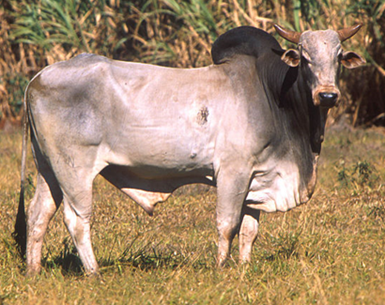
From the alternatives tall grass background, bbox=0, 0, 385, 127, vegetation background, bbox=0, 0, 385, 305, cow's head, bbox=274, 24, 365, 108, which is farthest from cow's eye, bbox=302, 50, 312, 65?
tall grass background, bbox=0, 0, 385, 127

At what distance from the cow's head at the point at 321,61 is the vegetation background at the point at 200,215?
92 centimetres

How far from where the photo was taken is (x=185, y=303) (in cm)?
308

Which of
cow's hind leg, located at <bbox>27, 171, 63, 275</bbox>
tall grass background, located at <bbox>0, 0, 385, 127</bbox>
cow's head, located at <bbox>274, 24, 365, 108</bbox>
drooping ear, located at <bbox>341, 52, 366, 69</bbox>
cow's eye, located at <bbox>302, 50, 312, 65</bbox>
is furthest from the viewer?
tall grass background, located at <bbox>0, 0, 385, 127</bbox>

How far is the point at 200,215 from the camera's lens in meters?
5.06

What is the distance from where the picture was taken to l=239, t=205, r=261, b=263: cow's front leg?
151 inches

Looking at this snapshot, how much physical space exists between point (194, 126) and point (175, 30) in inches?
226

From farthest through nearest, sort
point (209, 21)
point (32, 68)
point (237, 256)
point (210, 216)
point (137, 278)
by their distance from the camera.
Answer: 1. point (32, 68)
2. point (209, 21)
3. point (210, 216)
4. point (237, 256)
5. point (137, 278)

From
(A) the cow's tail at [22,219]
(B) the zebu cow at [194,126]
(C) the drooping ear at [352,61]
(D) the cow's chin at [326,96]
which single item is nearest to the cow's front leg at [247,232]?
(B) the zebu cow at [194,126]

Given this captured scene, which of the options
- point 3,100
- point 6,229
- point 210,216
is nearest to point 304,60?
point 210,216

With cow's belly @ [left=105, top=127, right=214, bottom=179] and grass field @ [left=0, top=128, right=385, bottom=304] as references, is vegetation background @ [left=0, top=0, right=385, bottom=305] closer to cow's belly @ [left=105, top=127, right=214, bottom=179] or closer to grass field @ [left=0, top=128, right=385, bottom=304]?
grass field @ [left=0, top=128, right=385, bottom=304]

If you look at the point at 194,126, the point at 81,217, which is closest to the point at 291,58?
the point at 194,126

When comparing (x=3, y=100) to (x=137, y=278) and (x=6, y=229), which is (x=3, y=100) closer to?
(x=6, y=229)

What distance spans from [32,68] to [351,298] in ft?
23.5

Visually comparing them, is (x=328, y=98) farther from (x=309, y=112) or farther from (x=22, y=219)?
(x=22, y=219)
